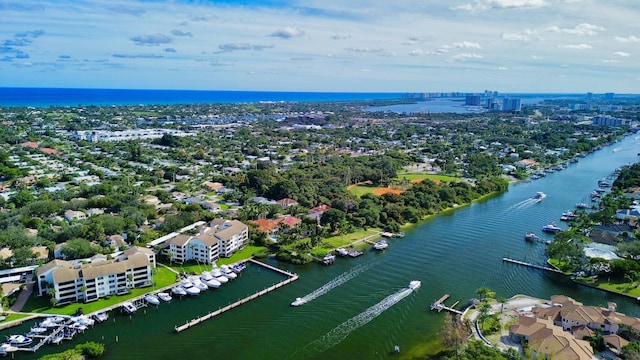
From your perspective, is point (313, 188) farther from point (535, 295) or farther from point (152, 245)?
point (535, 295)

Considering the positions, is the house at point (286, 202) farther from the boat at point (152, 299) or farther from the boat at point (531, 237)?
the boat at point (531, 237)

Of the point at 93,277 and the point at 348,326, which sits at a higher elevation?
the point at 93,277

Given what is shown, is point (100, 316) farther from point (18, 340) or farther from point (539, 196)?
point (539, 196)

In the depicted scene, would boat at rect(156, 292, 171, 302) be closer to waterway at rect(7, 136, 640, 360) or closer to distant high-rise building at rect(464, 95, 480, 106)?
waterway at rect(7, 136, 640, 360)

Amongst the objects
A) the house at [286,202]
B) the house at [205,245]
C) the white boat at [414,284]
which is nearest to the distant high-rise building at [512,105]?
the house at [286,202]

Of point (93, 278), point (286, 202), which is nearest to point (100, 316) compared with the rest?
point (93, 278)

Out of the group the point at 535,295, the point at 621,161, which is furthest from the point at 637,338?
the point at 621,161

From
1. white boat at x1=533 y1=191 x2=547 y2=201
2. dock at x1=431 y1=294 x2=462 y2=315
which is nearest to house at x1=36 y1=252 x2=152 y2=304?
dock at x1=431 y1=294 x2=462 y2=315
